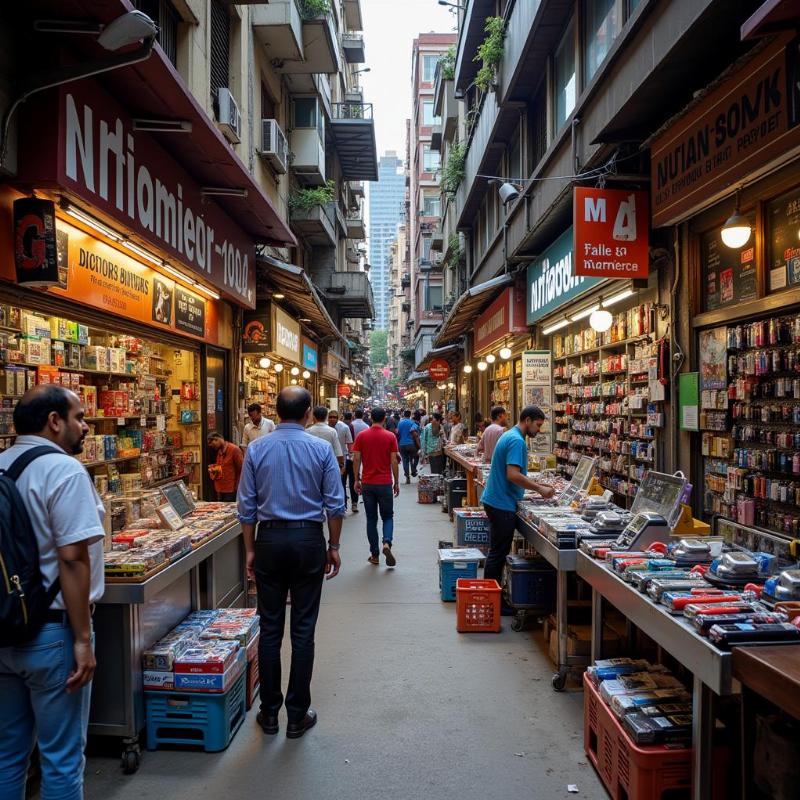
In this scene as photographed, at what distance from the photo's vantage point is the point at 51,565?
110 inches

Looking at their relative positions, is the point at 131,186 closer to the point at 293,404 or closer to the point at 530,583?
the point at 293,404

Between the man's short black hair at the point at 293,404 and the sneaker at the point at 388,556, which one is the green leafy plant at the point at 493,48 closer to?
the sneaker at the point at 388,556

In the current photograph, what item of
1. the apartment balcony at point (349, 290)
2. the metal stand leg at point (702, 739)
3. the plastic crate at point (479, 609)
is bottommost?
the plastic crate at point (479, 609)

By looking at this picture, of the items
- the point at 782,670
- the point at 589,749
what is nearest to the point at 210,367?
the point at 589,749

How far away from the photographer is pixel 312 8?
51.0 ft

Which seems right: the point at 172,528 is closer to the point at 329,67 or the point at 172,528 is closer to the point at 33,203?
the point at 33,203

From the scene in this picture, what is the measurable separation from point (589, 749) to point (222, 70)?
1204 centimetres

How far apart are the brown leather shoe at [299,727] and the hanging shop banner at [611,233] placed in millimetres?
4977

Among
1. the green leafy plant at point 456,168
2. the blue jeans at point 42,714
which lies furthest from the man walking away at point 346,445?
the blue jeans at point 42,714

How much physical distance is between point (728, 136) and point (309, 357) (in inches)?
599

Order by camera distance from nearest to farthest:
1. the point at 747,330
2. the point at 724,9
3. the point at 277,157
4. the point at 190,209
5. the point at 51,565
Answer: the point at 51,565, the point at 724,9, the point at 747,330, the point at 190,209, the point at 277,157

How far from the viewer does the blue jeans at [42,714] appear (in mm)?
2727

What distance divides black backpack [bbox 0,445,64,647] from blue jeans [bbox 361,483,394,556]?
6.55 meters

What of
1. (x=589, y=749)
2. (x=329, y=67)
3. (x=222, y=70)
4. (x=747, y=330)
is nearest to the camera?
(x=589, y=749)
